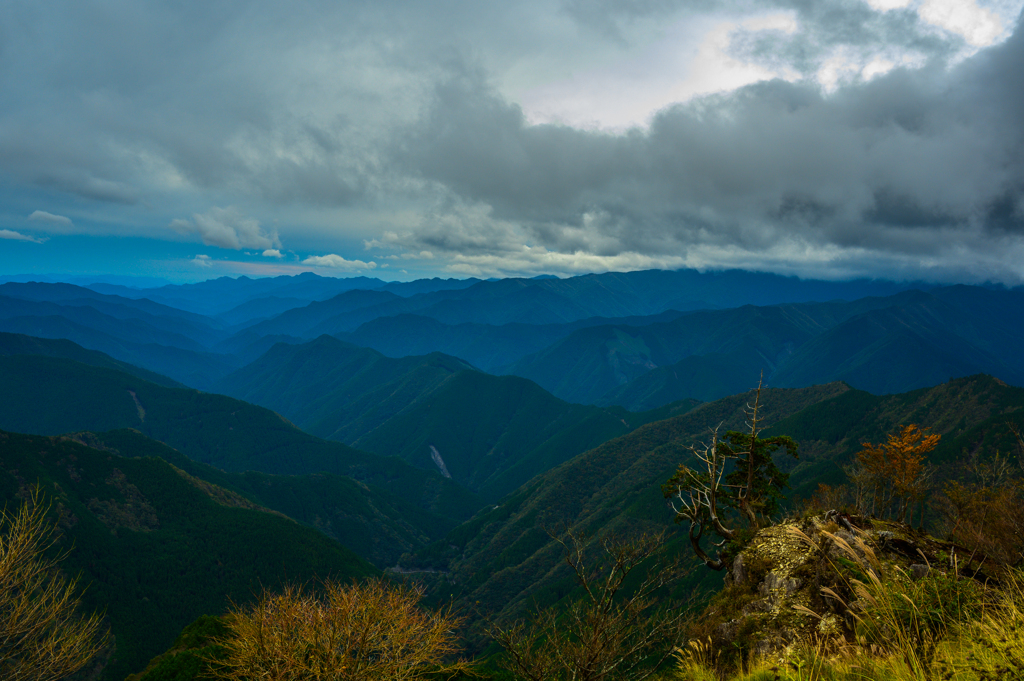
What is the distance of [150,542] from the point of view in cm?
13112

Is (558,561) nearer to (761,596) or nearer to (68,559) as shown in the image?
(68,559)

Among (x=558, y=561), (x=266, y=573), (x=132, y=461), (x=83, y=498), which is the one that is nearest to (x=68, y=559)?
(x=83, y=498)

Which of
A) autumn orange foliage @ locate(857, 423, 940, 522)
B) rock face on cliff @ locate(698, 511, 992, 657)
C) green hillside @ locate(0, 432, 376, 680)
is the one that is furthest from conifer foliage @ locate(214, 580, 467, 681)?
green hillside @ locate(0, 432, 376, 680)

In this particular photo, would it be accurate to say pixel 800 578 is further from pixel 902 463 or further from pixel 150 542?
pixel 150 542

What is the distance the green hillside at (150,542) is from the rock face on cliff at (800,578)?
113177 mm

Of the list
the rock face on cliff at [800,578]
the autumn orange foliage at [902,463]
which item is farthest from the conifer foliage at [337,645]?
the autumn orange foliage at [902,463]

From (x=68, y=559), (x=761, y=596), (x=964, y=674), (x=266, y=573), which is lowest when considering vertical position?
(x=266, y=573)

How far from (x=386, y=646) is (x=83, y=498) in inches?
6896

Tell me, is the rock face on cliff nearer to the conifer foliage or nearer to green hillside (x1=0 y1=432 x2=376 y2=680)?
the conifer foliage

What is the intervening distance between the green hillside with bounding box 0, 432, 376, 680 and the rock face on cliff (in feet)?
371

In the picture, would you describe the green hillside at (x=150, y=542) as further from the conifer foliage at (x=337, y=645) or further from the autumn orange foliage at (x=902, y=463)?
the autumn orange foliage at (x=902, y=463)

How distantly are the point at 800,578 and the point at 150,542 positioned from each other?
16694 centimetres

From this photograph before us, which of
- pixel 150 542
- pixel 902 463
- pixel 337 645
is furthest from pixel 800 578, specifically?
pixel 150 542

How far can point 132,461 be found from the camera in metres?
162
